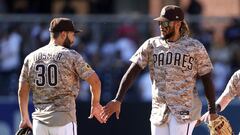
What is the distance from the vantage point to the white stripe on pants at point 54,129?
368 inches

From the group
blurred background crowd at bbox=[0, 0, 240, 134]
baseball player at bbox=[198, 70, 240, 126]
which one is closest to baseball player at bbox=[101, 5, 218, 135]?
baseball player at bbox=[198, 70, 240, 126]

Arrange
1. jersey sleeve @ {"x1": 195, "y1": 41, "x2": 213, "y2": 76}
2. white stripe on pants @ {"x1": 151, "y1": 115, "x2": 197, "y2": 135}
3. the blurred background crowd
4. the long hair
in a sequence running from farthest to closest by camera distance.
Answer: the blurred background crowd < the long hair < jersey sleeve @ {"x1": 195, "y1": 41, "x2": 213, "y2": 76} < white stripe on pants @ {"x1": 151, "y1": 115, "x2": 197, "y2": 135}

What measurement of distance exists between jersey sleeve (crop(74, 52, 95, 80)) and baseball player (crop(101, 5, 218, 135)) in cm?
65

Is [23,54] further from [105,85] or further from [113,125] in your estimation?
[113,125]

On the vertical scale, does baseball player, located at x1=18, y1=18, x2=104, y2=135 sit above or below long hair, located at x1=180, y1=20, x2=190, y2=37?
below

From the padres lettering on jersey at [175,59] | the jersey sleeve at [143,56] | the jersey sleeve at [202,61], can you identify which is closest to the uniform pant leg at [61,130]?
the jersey sleeve at [143,56]

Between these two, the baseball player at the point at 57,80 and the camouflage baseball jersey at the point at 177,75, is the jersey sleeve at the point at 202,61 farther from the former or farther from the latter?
the baseball player at the point at 57,80

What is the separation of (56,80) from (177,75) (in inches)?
47.2

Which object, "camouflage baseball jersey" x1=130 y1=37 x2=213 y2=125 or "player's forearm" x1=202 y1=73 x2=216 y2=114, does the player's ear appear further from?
"player's forearm" x1=202 y1=73 x2=216 y2=114

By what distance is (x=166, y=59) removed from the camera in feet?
30.7

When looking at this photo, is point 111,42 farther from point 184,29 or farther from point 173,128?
point 173,128

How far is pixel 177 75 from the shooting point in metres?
9.33

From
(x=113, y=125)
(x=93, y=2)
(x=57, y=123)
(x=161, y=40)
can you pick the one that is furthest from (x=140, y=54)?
(x=93, y=2)

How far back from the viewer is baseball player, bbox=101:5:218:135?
9320 mm
